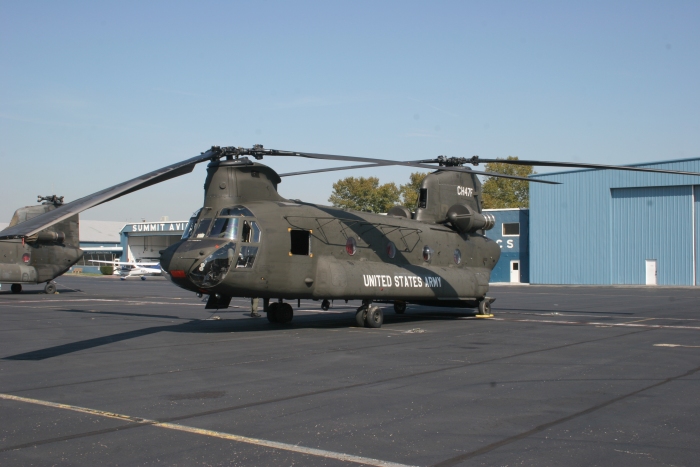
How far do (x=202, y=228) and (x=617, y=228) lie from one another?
45.2 m

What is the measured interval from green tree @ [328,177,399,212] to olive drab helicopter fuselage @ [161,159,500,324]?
231 ft

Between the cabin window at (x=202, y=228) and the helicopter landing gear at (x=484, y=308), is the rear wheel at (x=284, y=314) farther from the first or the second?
the helicopter landing gear at (x=484, y=308)

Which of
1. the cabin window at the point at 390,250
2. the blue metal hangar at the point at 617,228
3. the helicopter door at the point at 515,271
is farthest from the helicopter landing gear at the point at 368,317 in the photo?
the helicopter door at the point at 515,271

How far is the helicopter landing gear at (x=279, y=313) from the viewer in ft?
61.9

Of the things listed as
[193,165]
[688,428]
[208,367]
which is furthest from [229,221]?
[688,428]

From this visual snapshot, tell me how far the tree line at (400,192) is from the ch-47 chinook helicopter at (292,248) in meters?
71.3

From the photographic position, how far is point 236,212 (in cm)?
1623

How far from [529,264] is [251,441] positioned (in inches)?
2150

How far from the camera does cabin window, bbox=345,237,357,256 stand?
18500 millimetres

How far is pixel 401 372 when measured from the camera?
10.9 metres

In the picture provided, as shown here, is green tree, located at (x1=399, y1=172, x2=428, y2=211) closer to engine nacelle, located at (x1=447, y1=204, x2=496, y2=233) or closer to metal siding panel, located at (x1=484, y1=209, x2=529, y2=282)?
metal siding panel, located at (x1=484, y1=209, x2=529, y2=282)

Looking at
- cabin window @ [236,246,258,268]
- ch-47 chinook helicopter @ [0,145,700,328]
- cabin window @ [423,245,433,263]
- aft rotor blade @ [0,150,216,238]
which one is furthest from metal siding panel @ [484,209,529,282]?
aft rotor blade @ [0,150,216,238]

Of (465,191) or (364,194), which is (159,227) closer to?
(364,194)

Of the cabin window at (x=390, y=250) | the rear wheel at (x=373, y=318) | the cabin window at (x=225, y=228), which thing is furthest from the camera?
the cabin window at (x=390, y=250)
